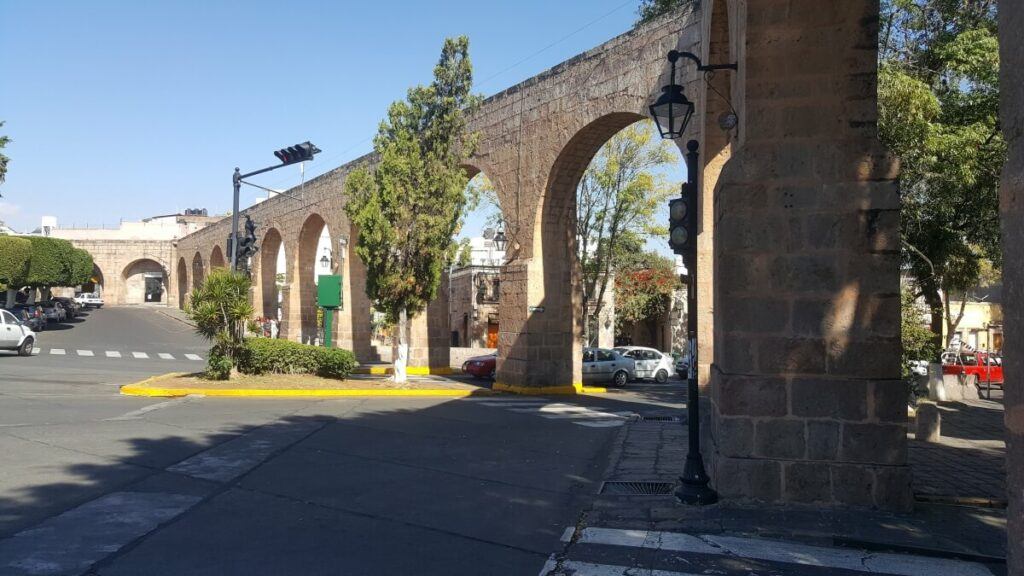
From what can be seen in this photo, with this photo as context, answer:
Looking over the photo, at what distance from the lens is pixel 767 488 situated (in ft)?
21.8

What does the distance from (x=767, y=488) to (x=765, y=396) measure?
30.2 inches

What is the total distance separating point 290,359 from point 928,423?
12874 mm

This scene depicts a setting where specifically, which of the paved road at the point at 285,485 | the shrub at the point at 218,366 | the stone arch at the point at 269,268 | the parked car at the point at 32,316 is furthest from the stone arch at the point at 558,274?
the parked car at the point at 32,316

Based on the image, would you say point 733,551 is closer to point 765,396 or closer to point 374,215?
point 765,396

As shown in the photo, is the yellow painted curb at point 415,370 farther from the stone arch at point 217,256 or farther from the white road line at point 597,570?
the stone arch at point 217,256

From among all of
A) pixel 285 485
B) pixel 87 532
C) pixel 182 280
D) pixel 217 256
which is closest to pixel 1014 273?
→ pixel 87 532

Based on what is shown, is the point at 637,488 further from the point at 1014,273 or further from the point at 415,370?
the point at 415,370

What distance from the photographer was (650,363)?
28469 mm

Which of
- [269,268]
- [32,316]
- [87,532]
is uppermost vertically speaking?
[269,268]

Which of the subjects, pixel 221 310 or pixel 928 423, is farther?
pixel 221 310

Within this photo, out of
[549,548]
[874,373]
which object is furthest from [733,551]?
[874,373]

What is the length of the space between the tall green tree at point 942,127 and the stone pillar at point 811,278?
18.5 feet

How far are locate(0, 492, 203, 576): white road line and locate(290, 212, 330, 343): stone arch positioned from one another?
26.9 metres

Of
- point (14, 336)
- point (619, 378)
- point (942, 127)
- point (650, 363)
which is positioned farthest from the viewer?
point (650, 363)
